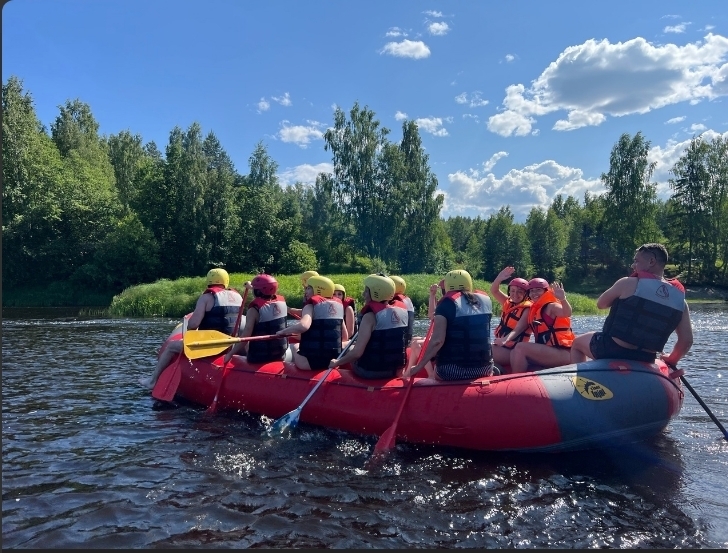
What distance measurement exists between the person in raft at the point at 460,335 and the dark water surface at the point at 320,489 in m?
0.82

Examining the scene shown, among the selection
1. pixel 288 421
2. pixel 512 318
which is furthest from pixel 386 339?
pixel 512 318

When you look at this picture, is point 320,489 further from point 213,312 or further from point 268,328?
point 213,312

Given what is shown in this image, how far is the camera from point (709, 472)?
521 cm

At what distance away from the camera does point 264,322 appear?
24.5 feet

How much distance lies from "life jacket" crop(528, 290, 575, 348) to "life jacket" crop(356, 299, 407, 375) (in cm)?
165

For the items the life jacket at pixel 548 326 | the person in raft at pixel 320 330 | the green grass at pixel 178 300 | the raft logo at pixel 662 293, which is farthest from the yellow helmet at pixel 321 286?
the green grass at pixel 178 300

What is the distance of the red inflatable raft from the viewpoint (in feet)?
17.6

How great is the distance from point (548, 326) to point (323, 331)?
2617mm

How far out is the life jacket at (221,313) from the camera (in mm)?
8219

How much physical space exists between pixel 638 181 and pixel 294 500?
43722 mm

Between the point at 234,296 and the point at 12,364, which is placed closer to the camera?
the point at 234,296

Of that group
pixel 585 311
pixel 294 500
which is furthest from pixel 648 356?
pixel 585 311

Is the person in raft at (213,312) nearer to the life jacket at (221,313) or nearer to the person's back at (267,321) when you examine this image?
the life jacket at (221,313)

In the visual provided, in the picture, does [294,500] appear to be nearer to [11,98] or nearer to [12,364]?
[12,364]
